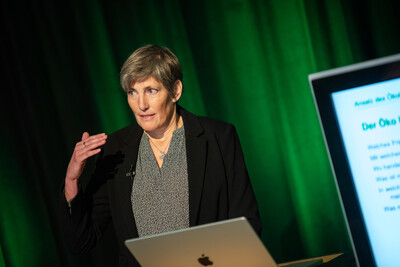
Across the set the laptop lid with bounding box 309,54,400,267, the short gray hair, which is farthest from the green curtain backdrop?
the laptop lid with bounding box 309,54,400,267

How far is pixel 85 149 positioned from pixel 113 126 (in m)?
1.49

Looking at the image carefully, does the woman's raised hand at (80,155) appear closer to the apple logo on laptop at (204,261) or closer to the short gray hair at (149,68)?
the short gray hair at (149,68)

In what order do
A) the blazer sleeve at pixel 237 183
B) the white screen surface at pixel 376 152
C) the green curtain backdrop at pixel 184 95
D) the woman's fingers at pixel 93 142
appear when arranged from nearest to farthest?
the white screen surface at pixel 376 152 < the woman's fingers at pixel 93 142 < the blazer sleeve at pixel 237 183 < the green curtain backdrop at pixel 184 95

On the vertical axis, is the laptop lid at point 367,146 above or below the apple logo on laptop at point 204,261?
above

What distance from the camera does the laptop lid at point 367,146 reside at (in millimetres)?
898

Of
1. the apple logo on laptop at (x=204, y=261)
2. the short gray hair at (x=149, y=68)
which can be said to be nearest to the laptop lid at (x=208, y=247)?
the apple logo on laptop at (x=204, y=261)

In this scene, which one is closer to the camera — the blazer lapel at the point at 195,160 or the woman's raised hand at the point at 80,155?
the woman's raised hand at the point at 80,155

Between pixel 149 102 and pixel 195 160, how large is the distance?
288 millimetres

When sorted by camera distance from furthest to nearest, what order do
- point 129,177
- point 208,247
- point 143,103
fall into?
point 129,177
point 143,103
point 208,247

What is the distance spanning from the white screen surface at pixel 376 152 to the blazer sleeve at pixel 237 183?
0.89 metres

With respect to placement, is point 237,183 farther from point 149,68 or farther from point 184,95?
point 184,95

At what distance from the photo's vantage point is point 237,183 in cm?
193

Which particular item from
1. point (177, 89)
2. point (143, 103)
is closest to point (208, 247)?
point (143, 103)

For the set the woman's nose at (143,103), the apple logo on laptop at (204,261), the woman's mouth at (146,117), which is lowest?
the apple logo on laptop at (204,261)
